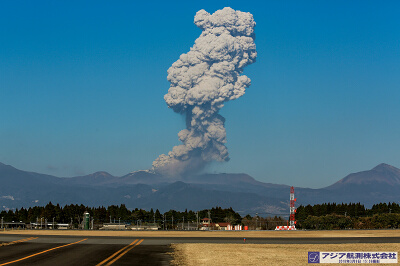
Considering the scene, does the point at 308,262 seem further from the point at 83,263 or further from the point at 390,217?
the point at 390,217

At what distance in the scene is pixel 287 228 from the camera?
11619 centimetres

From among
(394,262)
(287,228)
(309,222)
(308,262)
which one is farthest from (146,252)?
(309,222)

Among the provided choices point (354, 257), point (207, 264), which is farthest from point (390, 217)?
point (207, 264)

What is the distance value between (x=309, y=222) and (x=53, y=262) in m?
163

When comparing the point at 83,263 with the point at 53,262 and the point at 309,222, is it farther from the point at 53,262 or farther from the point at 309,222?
the point at 309,222

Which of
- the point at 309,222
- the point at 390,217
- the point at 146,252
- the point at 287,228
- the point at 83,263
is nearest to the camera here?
the point at 83,263

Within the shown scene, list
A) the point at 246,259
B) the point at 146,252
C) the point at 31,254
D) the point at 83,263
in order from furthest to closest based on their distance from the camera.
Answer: the point at 146,252, the point at 31,254, the point at 246,259, the point at 83,263

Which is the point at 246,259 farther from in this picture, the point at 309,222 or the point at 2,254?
the point at 309,222

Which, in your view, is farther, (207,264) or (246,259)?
(246,259)

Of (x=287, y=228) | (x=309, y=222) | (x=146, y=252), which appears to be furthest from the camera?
(x=309, y=222)

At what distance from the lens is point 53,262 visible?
116ft

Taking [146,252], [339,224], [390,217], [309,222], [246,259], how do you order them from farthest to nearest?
[309,222], [339,224], [390,217], [146,252], [246,259]

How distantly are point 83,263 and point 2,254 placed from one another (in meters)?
10.4

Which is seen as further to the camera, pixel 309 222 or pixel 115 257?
pixel 309 222
